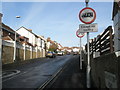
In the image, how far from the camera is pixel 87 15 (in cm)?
642

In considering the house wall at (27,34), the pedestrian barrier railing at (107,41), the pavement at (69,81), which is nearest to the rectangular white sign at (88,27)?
the pedestrian barrier railing at (107,41)

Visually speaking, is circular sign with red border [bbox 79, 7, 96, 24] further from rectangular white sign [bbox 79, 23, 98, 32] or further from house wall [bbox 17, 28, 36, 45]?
house wall [bbox 17, 28, 36, 45]

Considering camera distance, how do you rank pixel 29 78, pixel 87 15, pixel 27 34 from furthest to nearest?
pixel 27 34, pixel 29 78, pixel 87 15

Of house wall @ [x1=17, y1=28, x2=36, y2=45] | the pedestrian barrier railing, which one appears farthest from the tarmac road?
house wall @ [x1=17, y1=28, x2=36, y2=45]

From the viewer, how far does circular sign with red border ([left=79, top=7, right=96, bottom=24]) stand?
20.8ft

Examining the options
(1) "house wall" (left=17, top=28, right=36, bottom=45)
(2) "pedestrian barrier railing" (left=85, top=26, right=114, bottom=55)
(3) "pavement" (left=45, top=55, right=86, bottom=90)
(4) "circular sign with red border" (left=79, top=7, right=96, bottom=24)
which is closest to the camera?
(2) "pedestrian barrier railing" (left=85, top=26, right=114, bottom=55)

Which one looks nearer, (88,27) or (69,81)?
(88,27)

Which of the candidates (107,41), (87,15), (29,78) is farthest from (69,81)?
(87,15)

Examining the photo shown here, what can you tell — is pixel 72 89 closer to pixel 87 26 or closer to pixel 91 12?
pixel 87 26

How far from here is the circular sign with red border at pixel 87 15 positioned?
633 cm

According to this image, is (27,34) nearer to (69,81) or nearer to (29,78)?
(29,78)

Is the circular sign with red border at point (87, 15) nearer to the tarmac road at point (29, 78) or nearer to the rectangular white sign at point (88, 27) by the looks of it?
the rectangular white sign at point (88, 27)

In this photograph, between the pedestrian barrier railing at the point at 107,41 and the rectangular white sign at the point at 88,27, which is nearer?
the pedestrian barrier railing at the point at 107,41

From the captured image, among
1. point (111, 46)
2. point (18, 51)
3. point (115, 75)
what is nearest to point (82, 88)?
point (111, 46)
